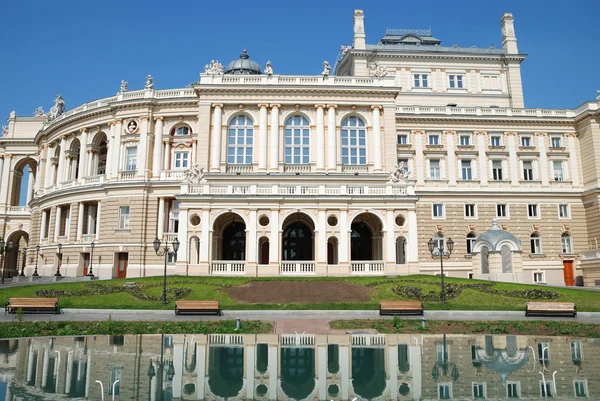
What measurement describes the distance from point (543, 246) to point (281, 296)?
41224mm

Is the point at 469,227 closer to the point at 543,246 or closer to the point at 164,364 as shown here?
the point at 543,246

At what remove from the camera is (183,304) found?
29.5 meters

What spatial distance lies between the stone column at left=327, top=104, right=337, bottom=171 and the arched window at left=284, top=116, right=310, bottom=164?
264 centimetres

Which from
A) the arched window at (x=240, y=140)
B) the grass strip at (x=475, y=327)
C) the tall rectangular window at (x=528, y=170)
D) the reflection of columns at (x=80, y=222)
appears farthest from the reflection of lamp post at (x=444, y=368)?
the reflection of columns at (x=80, y=222)

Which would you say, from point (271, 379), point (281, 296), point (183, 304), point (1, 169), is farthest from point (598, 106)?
point (1, 169)

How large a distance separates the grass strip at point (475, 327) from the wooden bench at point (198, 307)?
771 centimetres

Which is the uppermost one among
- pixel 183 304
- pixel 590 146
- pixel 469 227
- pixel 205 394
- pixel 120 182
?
pixel 590 146

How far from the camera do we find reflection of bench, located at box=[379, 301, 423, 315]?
2909cm

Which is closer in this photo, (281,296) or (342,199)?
(281,296)

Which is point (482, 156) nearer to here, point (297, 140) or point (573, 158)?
point (573, 158)

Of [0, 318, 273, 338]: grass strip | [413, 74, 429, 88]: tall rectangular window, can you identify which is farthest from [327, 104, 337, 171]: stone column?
[0, 318, 273, 338]: grass strip

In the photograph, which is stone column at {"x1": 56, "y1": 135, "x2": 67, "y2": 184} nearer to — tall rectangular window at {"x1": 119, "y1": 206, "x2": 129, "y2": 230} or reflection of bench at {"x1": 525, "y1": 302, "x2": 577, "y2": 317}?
tall rectangular window at {"x1": 119, "y1": 206, "x2": 129, "y2": 230}

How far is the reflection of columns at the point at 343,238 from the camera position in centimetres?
4550

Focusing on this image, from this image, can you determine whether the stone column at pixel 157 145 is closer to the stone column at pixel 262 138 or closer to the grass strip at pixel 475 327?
the stone column at pixel 262 138
